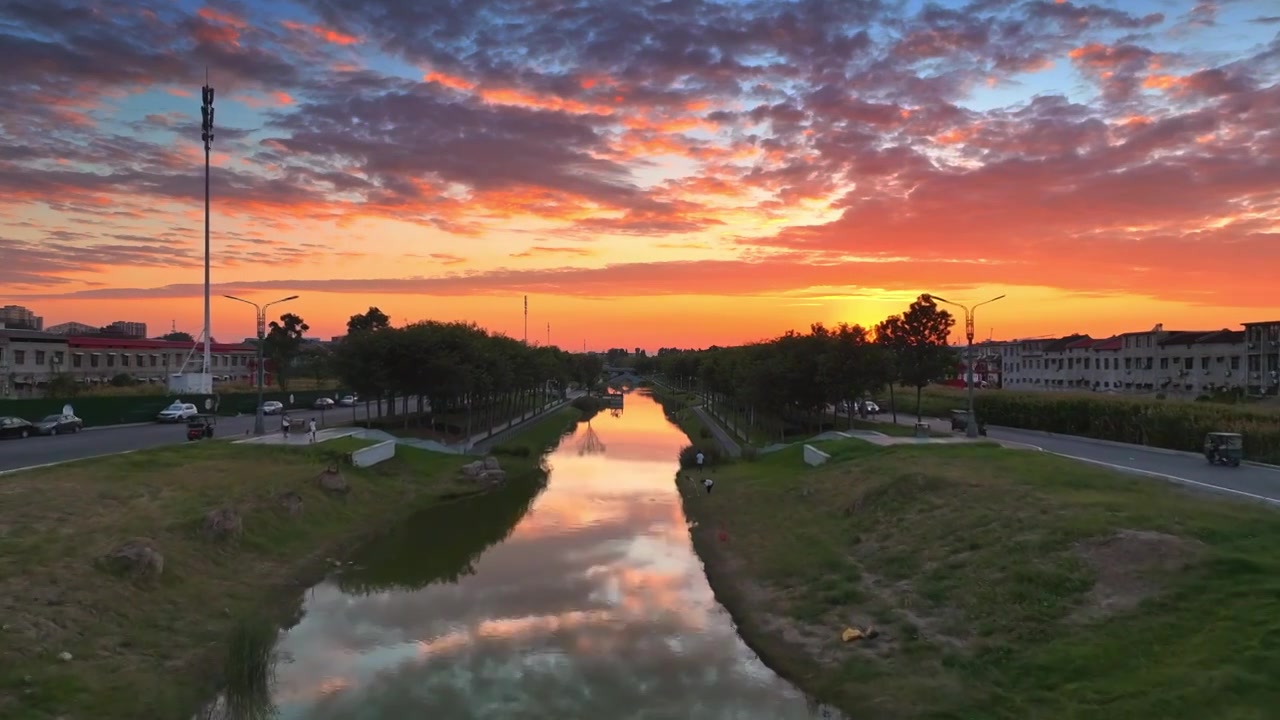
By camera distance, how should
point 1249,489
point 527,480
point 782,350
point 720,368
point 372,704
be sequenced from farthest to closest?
1. point 720,368
2. point 782,350
3. point 527,480
4. point 1249,489
5. point 372,704

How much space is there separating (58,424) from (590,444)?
1826 inches

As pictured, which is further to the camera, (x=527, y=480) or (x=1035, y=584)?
(x=527, y=480)

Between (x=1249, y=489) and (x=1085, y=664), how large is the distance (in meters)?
18.2

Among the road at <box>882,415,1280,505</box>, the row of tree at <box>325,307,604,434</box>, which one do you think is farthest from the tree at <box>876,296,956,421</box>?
the row of tree at <box>325,307,604,434</box>

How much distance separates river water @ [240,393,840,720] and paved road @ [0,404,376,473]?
2031 cm

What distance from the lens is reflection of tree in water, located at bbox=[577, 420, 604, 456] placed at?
78500 millimetres

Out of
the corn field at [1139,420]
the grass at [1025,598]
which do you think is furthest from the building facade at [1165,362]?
the grass at [1025,598]

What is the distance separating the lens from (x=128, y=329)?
18362 centimetres

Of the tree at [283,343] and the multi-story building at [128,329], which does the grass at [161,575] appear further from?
the multi-story building at [128,329]

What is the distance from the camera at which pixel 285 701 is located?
19.5 metres

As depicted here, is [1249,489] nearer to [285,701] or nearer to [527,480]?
[285,701]

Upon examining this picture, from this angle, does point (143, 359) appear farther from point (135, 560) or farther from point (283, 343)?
point (135, 560)

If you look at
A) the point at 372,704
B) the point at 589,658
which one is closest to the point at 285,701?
the point at 372,704

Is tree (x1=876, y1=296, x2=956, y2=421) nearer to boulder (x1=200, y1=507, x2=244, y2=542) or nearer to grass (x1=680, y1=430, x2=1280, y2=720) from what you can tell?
grass (x1=680, y1=430, x2=1280, y2=720)
